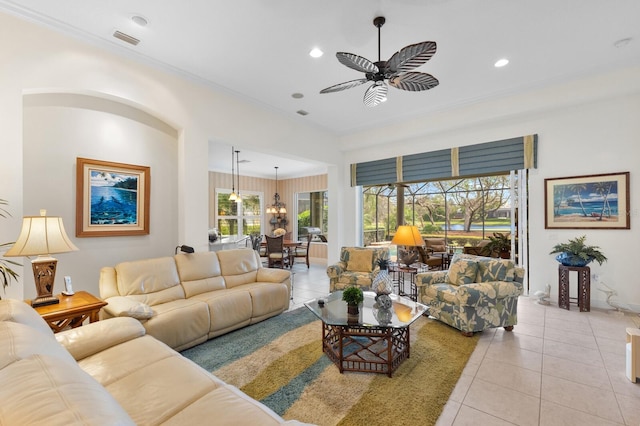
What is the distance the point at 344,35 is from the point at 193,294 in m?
3.36

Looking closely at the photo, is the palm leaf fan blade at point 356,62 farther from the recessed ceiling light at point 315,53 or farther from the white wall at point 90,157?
the white wall at point 90,157

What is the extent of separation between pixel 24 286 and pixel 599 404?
511 centimetres

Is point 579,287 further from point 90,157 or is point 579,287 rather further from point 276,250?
point 90,157

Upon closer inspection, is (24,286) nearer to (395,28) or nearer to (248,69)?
(248,69)

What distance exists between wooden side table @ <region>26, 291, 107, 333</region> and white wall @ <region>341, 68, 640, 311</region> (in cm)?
549

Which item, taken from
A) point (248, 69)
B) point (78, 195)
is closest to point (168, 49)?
point (248, 69)

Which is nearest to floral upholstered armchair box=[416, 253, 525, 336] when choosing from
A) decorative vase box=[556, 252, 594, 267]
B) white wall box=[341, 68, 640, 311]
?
decorative vase box=[556, 252, 594, 267]

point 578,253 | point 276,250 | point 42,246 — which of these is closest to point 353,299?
point 42,246

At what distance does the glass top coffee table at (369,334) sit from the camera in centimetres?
245

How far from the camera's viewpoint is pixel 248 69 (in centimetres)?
363

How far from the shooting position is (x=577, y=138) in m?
4.18

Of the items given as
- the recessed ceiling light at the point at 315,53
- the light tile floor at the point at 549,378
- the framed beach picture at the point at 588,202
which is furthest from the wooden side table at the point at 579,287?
the recessed ceiling light at the point at 315,53

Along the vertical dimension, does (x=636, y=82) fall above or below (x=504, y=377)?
above

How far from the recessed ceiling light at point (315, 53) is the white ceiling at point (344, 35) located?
74 millimetres
